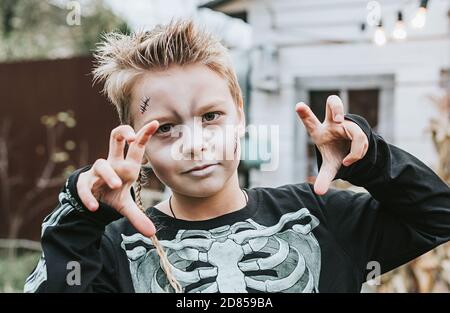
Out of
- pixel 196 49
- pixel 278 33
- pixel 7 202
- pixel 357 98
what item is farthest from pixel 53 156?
pixel 196 49

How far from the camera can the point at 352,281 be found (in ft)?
2.62

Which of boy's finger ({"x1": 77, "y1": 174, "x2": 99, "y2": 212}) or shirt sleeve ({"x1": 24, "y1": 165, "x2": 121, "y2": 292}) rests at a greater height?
boy's finger ({"x1": 77, "y1": 174, "x2": 99, "y2": 212})

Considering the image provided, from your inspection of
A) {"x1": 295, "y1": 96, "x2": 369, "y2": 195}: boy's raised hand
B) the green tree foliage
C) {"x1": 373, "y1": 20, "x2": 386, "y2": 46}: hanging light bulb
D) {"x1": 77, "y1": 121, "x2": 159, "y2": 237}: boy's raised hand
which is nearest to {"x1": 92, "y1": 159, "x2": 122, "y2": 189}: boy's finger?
{"x1": 77, "y1": 121, "x2": 159, "y2": 237}: boy's raised hand

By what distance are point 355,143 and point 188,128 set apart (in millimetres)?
216

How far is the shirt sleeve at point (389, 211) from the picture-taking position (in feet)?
A: 2.53

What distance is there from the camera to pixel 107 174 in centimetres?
64

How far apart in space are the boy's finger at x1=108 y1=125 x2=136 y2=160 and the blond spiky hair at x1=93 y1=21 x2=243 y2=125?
0.15 metres

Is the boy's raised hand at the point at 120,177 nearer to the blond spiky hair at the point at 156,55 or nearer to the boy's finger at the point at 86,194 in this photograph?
the boy's finger at the point at 86,194

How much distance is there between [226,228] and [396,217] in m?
0.24

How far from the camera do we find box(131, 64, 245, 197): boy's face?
29.4 inches

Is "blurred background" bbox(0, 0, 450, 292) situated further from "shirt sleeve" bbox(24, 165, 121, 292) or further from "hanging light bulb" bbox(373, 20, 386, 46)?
"shirt sleeve" bbox(24, 165, 121, 292)

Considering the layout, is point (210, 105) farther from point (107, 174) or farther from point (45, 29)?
point (45, 29)

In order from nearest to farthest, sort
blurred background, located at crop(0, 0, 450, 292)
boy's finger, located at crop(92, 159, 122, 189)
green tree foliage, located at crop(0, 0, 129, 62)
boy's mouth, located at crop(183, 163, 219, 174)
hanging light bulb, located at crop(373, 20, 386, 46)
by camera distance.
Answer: boy's finger, located at crop(92, 159, 122, 189), boy's mouth, located at crop(183, 163, 219, 174), hanging light bulb, located at crop(373, 20, 386, 46), blurred background, located at crop(0, 0, 450, 292), green tree foliage, located at crop(0, 0, 129, 62)

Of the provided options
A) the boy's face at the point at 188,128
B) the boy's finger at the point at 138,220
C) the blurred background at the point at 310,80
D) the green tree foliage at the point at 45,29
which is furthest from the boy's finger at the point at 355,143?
the green tree foliage at the point at 45,29
